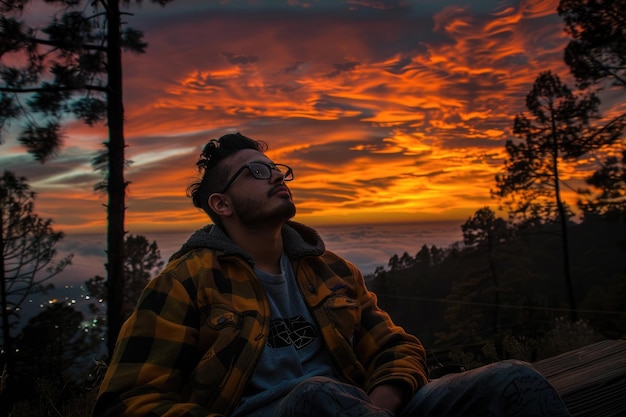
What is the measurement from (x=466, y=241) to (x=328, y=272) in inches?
1197

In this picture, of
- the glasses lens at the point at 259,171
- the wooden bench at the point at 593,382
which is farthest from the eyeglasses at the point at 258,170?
the wooden bench at the point at 593,382

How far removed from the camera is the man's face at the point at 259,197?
2.41m

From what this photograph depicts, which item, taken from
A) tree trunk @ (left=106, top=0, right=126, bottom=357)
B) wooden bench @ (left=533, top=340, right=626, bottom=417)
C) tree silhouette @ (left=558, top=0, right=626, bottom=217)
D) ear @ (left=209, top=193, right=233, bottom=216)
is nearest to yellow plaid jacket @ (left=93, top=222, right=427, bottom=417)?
ear @ (left=209, top=193, right=233, bottom=216)

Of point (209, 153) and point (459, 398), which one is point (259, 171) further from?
point (459, 398)

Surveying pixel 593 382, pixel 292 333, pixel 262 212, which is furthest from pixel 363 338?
pixel 593 382

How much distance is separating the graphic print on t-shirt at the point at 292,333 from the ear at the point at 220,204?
0.64 meters

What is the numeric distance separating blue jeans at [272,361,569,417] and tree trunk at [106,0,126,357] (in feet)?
22.7

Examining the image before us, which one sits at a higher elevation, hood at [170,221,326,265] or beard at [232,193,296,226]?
beard at [232,193,296,226]

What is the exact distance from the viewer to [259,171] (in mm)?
2537

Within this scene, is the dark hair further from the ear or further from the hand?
the hand

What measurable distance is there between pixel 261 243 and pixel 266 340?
0.53m

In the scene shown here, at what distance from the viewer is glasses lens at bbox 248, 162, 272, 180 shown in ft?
8.27

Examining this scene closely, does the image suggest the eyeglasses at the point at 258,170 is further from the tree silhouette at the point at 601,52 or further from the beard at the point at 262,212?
the tree silhouette at the point at 601,52

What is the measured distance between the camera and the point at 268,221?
243cm
